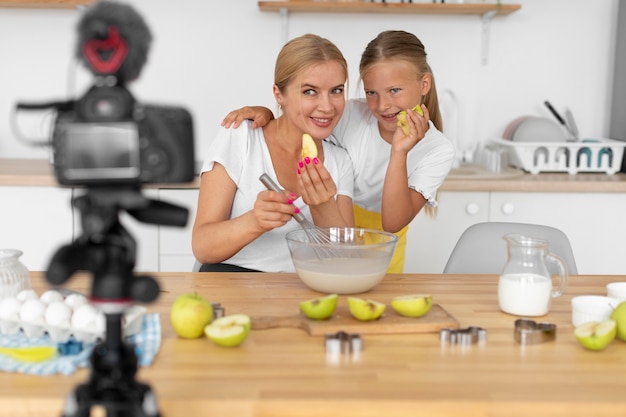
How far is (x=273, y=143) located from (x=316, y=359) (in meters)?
1.03

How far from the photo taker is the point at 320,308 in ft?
4.26

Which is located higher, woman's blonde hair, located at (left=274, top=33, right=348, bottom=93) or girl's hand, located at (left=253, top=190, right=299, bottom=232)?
woman's blonde hair, located at (left=274, top=33, right=348, bottom=93)

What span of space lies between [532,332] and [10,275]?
3.11ft

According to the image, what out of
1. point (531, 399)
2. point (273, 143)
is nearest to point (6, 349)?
point (531, 399)

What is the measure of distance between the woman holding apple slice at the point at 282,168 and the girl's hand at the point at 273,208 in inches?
4.6

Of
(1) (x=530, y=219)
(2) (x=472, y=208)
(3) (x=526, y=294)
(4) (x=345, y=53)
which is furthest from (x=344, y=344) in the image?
(4) (x=345, y=53)

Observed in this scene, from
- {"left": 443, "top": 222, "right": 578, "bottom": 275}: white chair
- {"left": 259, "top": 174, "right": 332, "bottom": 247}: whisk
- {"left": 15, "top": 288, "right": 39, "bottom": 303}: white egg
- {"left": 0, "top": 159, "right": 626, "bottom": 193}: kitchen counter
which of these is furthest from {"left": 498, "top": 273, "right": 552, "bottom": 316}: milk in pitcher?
{"left": 0, "top": 159, "right": 626, "bottom": 193}: kitchen counter

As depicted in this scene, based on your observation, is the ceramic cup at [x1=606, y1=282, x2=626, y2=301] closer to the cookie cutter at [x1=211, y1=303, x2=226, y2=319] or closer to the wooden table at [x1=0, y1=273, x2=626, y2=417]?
the wooden table at [x1=0, y1=273, x2=626, y2=417]

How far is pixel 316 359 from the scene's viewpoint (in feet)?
3.76

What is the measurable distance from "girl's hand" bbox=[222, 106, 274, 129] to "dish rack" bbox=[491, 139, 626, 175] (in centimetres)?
143

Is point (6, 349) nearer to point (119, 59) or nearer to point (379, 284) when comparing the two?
point (119, 59)

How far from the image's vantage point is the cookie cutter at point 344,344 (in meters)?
1.17

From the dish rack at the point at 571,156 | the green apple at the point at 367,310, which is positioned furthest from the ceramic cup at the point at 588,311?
the dish rack at the point at 571,156

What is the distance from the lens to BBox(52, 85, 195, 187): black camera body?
0.76 m
